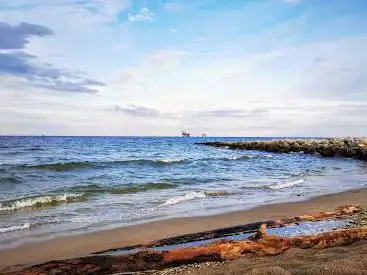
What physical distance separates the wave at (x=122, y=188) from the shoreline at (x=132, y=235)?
6.04 metres

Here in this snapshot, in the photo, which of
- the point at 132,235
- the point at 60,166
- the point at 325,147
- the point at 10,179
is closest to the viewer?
the point at 132,235

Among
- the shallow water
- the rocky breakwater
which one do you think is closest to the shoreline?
the shallow water

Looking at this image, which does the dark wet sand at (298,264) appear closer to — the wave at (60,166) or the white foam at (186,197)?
the white foam at (186,197)

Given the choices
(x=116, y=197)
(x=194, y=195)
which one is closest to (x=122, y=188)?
(x=116, y=197)

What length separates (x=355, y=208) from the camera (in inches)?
424

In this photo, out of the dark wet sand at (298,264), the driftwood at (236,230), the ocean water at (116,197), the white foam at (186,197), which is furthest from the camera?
the white foam at (186,197)

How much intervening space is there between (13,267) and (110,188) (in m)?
10.3

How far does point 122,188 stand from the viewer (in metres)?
17.3

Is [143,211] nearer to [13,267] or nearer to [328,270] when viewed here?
[13,267]

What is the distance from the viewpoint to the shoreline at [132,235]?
7.86 m

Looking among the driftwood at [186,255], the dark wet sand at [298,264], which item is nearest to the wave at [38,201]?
the driftwood at [186,255]

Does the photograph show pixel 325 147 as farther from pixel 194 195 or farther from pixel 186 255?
pixel 186 255

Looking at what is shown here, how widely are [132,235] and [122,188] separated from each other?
825cm

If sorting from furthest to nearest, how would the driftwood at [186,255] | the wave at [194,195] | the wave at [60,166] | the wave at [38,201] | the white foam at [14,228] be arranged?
the wave at [60,166] → the wave at [194,195] → the wave at [38,201] → the white foam at [14,228] → the driftwood at [186,255]
